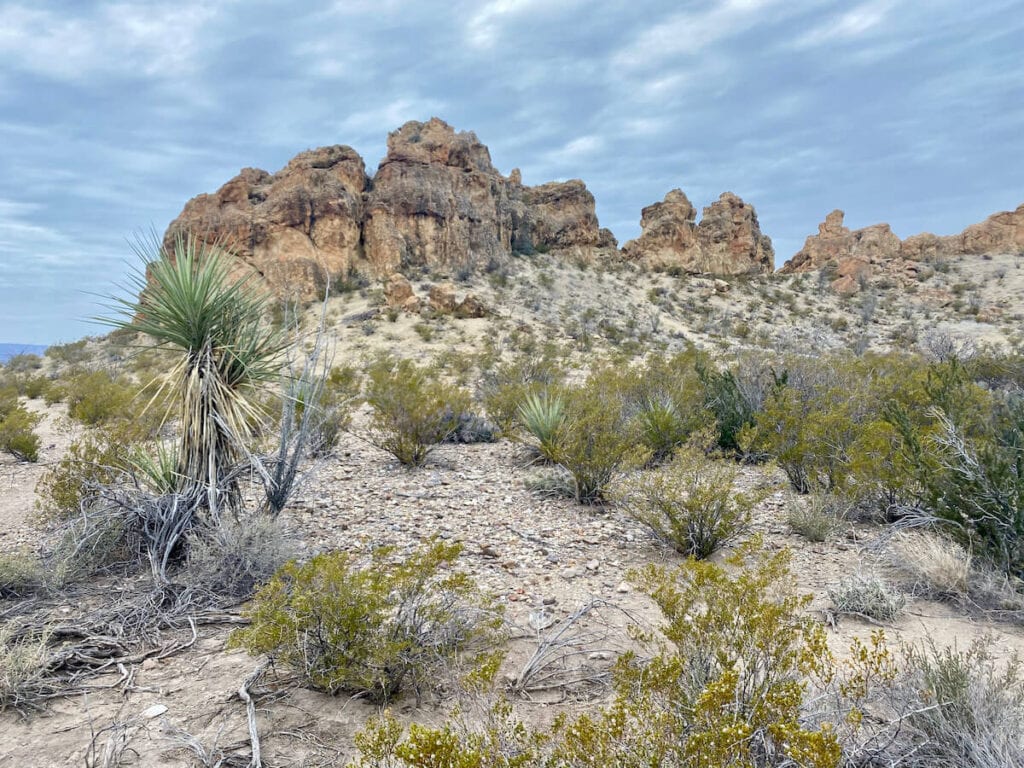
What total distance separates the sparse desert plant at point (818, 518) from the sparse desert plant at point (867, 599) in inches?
43.4

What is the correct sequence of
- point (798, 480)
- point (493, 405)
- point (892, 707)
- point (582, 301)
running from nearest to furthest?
point (892, 707), point (798, 480), point (493, 405), point (582, 301)

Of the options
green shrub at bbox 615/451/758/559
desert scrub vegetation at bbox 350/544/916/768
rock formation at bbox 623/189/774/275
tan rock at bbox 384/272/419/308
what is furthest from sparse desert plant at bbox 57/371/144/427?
rock formation at bbox 623/189/774/275

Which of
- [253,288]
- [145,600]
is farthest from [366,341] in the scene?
[145,600]

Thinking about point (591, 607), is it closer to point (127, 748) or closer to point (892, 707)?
point (892, 707)

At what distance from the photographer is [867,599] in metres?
3.87

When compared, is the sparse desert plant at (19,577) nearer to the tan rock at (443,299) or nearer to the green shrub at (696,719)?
the green shrub at (696,719)

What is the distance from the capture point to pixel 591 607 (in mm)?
3838

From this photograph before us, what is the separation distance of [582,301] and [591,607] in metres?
30.3

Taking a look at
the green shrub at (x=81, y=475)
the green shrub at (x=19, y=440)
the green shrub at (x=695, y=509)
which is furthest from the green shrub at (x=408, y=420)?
the green shrub at (x=19, y=440)

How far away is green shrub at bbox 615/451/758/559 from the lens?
15.9 feet

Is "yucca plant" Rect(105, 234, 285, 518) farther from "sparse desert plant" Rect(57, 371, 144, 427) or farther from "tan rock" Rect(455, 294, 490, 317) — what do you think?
"tan rock" Rect(455, 294, 490, 317)

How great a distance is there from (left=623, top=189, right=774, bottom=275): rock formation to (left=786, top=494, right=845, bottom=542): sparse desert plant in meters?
36.7

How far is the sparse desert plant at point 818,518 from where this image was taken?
17.1 feet

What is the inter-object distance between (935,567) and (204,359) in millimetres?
5898
